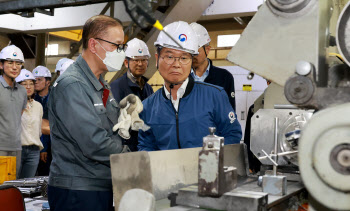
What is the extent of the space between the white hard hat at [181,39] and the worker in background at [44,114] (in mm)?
2687

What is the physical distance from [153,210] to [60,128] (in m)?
0.86

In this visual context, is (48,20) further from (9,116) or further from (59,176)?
(59,176)

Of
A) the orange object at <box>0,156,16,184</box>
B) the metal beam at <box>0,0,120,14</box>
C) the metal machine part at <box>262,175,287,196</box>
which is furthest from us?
the metal beam at <box>0,0,120,14</box>

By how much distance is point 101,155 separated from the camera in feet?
5.13

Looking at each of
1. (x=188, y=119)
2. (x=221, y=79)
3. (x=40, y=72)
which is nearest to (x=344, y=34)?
(x=188, y=119)

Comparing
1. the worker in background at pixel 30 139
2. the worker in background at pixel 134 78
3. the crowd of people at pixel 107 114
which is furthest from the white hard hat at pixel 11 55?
the crowd of people at pixel 107 114

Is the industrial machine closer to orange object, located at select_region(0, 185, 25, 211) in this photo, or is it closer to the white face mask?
the white face mask

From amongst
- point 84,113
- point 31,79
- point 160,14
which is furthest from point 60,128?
point 160,14

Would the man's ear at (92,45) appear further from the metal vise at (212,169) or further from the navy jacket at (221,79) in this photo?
the navy jacket at (221,79)

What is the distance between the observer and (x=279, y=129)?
1.38 m

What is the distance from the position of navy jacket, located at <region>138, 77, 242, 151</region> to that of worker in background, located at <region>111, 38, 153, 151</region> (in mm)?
1078

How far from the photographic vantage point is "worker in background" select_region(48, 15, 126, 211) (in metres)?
1.55

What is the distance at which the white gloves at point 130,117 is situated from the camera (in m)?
1.64

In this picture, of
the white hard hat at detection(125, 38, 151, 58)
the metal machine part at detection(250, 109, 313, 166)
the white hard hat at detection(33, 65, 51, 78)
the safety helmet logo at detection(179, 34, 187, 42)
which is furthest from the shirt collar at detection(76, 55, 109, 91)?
the white hard hat at detection(33, 65, 51, 78)
